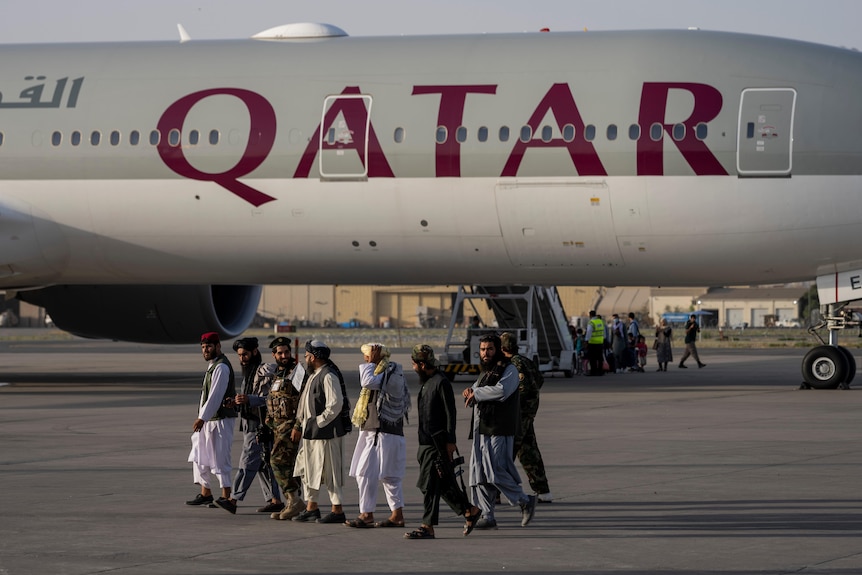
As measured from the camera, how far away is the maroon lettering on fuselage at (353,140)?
75.9 feet

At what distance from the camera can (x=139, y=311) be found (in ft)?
91.0

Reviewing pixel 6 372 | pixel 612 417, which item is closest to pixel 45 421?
pixel 612 417

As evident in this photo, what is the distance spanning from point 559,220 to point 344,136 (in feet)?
13.2

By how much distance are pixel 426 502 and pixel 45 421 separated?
1082 centimetres

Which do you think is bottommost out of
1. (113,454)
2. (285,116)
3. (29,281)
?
(113,454)

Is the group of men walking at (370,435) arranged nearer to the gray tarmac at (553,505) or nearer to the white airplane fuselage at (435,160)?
the gray tarmac at (553,505)

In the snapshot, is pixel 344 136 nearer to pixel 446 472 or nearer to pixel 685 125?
pixel 685 125

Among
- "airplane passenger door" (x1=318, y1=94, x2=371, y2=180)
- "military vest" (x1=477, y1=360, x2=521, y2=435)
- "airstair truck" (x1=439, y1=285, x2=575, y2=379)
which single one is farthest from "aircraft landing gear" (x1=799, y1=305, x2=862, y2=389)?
"military vest" (x1=477, y1=360, x2=521, y2=435)

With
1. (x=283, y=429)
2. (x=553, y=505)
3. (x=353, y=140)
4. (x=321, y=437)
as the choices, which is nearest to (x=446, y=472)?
(x=321, y=437)

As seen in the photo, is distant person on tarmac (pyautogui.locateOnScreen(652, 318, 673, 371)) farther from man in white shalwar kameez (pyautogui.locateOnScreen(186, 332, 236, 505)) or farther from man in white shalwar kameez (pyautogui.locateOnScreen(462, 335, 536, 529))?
man in white shalwar kameez (pyautogui.locateOnScreen(462, 335, 536, 529))

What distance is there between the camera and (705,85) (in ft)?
72.8

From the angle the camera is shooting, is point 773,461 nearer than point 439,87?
Yes

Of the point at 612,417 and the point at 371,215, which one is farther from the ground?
the point at 371,215

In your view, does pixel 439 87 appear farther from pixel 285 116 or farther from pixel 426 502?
pixel 426 502
